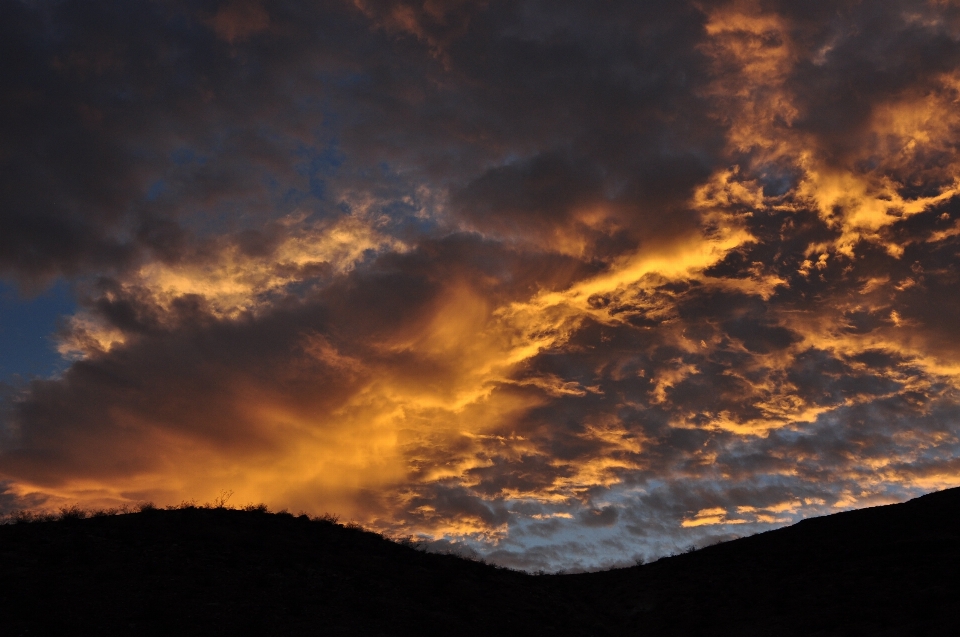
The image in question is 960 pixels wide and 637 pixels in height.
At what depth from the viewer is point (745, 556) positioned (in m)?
48.5

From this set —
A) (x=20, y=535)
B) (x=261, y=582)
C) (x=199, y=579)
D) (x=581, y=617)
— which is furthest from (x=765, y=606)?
(x=20, y=535)

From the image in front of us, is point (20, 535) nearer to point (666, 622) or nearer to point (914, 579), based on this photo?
point (666, 622)

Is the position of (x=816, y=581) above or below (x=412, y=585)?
below

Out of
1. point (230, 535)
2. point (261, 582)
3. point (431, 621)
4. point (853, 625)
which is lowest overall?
point (853, 625)

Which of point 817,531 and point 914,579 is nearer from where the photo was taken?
point 914,579

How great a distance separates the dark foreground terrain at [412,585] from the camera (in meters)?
28.8

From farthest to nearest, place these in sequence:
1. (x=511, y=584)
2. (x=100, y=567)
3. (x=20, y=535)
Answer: (x=511, y=584), (x=20, y=535), (x=100, y=567)

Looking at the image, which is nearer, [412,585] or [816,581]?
[412,585]

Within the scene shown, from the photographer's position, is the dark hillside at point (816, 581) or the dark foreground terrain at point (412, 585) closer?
the dark foreground terrain at point (412, 585)

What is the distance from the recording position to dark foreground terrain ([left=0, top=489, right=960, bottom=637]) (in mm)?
28750

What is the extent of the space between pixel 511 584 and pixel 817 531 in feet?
80.1

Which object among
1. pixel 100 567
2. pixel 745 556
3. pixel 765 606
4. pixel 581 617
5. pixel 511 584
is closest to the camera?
pixel 100 567

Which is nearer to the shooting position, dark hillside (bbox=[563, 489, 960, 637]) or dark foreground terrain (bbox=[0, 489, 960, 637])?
dark foreground terrain (bbox=[0, 489, 960, 637])

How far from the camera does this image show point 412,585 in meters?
37.4
